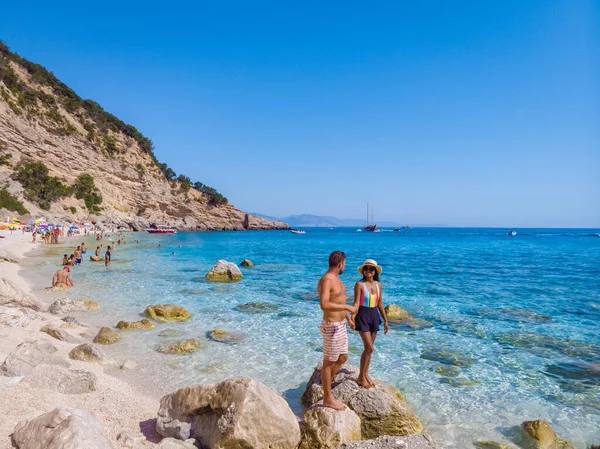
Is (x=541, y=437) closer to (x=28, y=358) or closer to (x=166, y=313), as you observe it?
(x=28, y=358)

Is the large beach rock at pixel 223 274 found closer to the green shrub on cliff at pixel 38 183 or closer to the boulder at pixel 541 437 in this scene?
the boulder at pixel 541 437

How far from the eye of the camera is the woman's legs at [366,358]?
6.00 meters

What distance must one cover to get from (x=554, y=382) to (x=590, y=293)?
15396mm

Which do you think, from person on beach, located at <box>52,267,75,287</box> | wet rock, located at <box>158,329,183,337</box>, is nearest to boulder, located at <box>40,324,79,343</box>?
wet rock, located at <box>158,329,183,337</box>

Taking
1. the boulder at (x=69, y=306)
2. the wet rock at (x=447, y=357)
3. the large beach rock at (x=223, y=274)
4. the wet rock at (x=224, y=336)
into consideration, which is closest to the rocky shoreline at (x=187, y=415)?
the wet rock at (x=447, y=357)

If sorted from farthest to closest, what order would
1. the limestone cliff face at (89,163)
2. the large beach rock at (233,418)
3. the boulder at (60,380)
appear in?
the limestone cliff face at (89,163), the boulder at (60,380), the large beach rock at (233,418)

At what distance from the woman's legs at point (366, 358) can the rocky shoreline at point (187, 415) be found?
14cm

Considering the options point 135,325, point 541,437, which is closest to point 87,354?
point 135,325

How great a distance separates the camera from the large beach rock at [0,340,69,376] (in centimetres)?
674

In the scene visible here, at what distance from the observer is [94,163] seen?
82625 millimetres

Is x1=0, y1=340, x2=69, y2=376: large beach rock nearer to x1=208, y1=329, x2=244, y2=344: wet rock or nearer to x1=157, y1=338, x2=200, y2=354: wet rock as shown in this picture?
x1=157, y1=338, x2=200, y2=354: wet rock

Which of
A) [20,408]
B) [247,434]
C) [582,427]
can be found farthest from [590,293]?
[20,408]

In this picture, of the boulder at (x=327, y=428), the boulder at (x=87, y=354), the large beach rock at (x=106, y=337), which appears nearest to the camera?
the boulder at (x=327, y=428)

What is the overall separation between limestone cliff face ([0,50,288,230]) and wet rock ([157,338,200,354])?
66.6m
